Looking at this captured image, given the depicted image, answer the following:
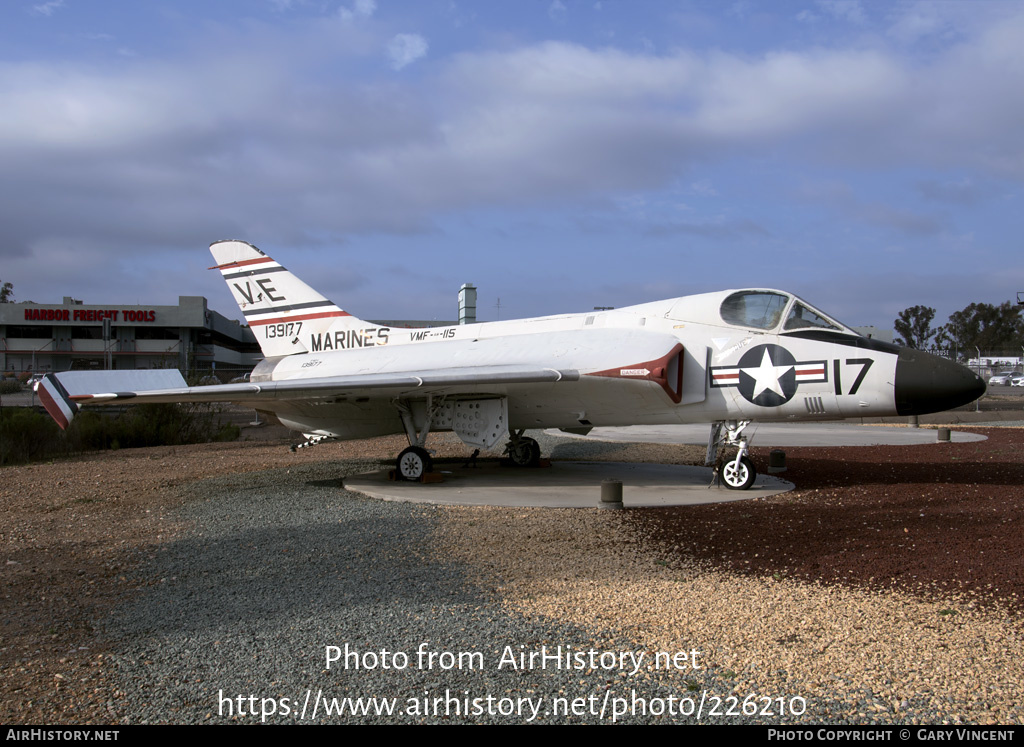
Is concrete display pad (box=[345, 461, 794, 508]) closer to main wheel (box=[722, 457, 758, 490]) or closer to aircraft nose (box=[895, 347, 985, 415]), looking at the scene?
main wheel (box=[722, 457, 758, 490])

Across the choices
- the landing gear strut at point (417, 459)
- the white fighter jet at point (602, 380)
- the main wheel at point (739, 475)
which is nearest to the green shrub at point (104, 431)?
the white fighter jet at point (602, 380)

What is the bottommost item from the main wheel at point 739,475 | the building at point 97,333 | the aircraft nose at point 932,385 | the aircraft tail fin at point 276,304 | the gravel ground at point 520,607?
the gravel ground at point 520,607

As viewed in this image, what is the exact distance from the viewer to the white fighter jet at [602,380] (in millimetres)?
9477

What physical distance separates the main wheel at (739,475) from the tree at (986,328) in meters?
77.1

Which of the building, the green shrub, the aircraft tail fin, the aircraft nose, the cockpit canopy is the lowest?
the green shrub

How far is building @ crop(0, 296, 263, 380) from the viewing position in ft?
180

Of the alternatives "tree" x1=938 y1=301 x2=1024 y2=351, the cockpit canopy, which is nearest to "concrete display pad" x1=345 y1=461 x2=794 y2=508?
the cockpit canopy

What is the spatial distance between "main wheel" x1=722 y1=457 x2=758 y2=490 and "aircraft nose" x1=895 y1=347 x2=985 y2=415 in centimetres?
Result: 218

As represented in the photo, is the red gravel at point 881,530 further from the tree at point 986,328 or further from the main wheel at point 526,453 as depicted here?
the tree at point 986,328

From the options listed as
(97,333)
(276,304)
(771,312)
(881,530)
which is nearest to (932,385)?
(771,312)

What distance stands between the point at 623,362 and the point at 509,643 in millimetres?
6406
